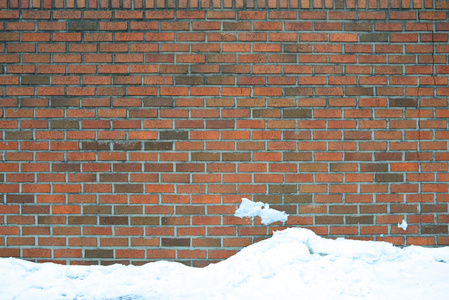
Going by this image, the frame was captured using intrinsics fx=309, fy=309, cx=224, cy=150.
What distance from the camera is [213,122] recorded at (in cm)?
230

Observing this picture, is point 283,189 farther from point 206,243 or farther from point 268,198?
point 206,243

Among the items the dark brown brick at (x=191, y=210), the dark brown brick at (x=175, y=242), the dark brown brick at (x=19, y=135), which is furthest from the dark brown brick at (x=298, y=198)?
the dark brown brick at (x=19, y=135)

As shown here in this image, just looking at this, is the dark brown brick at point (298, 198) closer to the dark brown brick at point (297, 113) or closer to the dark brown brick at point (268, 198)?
the dark brown brick at point (268, 198)

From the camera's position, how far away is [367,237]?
230 centimetres

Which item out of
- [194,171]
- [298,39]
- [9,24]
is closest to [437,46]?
[298,39]

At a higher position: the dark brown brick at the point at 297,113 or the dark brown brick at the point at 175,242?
the dark brown brick at the point at 297,113

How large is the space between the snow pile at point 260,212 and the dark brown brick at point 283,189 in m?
0.12

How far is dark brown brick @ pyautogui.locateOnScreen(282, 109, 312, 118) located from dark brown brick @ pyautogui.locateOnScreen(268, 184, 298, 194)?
1.71ft

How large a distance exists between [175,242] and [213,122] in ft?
3.06

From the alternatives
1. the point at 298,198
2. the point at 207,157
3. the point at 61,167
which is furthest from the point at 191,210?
the point at 61,167

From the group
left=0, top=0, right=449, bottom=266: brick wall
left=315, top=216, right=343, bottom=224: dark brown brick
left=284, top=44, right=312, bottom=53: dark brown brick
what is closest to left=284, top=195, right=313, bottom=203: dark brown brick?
left=0, top=0, right=449, bottom=266: brick wall

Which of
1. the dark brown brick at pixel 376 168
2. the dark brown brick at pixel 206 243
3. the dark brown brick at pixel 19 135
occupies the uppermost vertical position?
the dark brown brick at pixel 19 135

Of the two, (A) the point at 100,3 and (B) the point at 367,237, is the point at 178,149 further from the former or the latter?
(B) the point at 367,237

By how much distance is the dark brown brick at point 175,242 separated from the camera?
2285 mm
